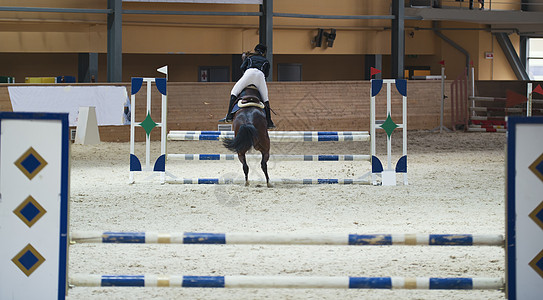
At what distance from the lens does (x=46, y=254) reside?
3.44 metres

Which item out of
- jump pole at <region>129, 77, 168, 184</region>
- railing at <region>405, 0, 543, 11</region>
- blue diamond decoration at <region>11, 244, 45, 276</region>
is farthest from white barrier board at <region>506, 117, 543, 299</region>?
railing at <region>405, 0, 543, 11</region>

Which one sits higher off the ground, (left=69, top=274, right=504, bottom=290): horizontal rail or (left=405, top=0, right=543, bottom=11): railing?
(left=405, top=0, right=543, bottom=11): railing

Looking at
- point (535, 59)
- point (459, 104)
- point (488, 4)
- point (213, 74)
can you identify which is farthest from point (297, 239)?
point (535, 59)

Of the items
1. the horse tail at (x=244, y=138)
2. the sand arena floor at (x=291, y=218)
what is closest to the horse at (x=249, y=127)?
the horse tail at (x=244, y=138)

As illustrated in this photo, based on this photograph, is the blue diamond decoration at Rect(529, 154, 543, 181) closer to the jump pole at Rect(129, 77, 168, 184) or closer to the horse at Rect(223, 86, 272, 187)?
the horse at Rect(223, 86, 272, 187)

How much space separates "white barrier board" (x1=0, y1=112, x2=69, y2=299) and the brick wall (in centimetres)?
1183

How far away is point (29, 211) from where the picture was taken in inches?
135

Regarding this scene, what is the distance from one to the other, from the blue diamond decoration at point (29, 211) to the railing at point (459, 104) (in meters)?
15.5

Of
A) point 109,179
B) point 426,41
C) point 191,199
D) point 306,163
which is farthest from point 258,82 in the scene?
point 426,41

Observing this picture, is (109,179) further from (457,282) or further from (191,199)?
(457,282)

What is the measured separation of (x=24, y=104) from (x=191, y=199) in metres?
7.13

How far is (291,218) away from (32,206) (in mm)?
A: 4149

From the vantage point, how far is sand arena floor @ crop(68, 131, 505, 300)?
507cm

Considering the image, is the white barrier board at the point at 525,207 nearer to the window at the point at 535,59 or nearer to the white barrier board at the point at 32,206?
the white barrier board at the point at 32,206
